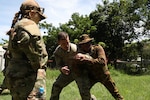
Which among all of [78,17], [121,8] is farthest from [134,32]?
[78,17]

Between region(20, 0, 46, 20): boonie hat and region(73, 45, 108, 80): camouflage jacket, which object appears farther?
region(73, 45, 108, 80): camouflage jacket

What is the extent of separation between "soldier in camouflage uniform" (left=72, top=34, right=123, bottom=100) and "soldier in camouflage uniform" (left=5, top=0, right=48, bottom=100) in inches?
70.5

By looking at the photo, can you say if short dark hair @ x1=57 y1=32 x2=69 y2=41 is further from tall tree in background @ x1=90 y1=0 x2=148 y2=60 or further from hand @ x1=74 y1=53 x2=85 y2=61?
tall tree in background @ x1=90 y1=0 x2=148 y2=60

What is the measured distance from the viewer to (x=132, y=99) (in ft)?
29.9

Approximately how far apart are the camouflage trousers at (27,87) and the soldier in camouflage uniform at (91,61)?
184cm

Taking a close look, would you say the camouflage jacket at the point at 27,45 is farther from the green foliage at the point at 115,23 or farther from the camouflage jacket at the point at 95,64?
the green foliage at the point at 115,23

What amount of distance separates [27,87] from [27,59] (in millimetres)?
318

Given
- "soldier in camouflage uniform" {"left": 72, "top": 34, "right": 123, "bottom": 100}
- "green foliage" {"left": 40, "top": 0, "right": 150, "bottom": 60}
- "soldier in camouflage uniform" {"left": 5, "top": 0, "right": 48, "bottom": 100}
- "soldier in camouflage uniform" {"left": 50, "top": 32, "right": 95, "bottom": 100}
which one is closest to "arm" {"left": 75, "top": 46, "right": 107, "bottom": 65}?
"soldier in camouflage uniform" {"left": 72, "top": 34, "right": 123, "bottom": 100}

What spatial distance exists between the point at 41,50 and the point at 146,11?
39373 mm

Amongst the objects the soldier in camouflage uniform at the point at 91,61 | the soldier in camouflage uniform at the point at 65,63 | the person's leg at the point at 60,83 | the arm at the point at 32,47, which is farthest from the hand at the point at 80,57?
the arm at the point at 32,47

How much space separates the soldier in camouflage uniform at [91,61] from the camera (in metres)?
6.19

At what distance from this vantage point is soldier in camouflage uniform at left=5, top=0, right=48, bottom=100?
4176 mm

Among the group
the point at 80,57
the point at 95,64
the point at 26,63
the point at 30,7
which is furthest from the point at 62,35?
the point at 26,63

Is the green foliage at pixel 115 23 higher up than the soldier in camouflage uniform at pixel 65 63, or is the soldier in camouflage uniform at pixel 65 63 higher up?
the green foliage at pixel 115 23
